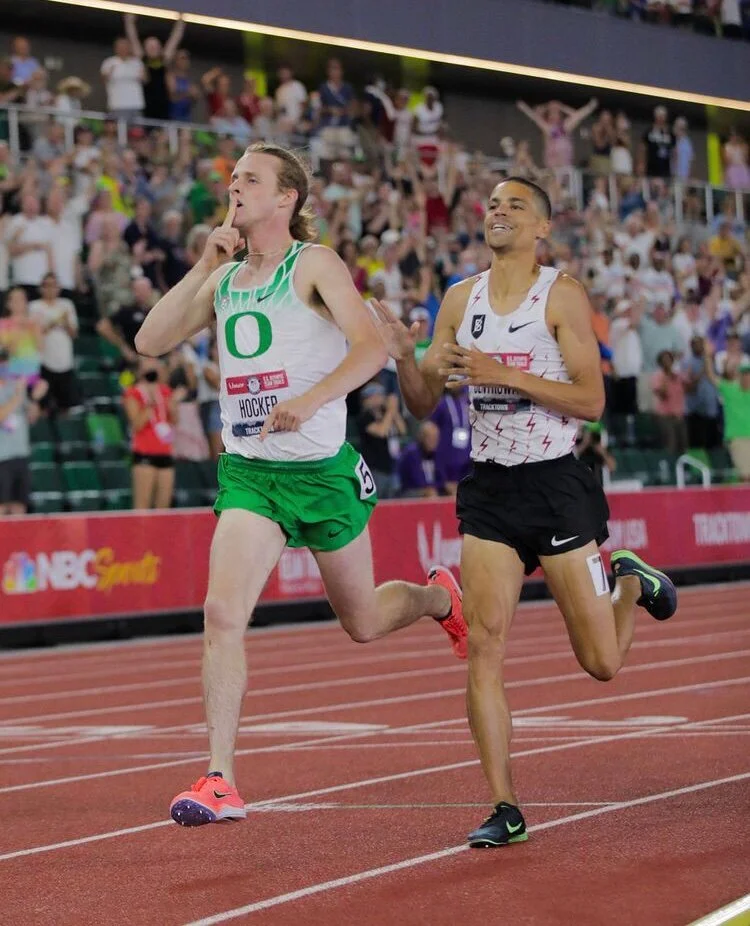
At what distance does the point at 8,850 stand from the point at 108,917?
133cm

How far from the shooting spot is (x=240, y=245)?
6926 mm

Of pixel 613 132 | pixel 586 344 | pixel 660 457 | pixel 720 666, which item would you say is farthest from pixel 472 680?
pixel 613 132

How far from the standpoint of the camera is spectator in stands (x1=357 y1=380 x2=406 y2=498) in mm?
19141

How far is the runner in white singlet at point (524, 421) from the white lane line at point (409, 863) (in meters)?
0.56

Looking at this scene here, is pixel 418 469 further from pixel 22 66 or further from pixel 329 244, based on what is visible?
pixel 22 66

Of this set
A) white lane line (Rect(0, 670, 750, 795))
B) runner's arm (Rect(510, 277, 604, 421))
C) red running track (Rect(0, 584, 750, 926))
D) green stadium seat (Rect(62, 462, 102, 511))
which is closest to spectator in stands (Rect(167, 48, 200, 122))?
green stadium seat (Rect(62, 462, 102, 511))

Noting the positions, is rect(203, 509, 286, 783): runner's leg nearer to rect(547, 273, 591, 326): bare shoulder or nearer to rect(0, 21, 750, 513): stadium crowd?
rect(547, 273, 591, 326): bare shoulder

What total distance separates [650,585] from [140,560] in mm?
10118

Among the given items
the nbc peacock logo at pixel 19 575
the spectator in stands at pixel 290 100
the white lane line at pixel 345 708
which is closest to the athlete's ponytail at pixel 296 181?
the white lane line at pixel 345 708

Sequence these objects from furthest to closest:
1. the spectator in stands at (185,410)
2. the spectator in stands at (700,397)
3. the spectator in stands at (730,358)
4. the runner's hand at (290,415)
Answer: the spectator in stands at (700,397) < the spectator in stands at (730,358) < the spectator in stands at (185,410) < the runner's hand at (290,415)

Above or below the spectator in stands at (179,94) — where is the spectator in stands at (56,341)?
below

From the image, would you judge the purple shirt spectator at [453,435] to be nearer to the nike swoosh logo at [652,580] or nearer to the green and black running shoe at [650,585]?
the green and black running shoe at [650,585]

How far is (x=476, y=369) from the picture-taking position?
21.1ft

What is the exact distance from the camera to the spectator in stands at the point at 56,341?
17172mm
